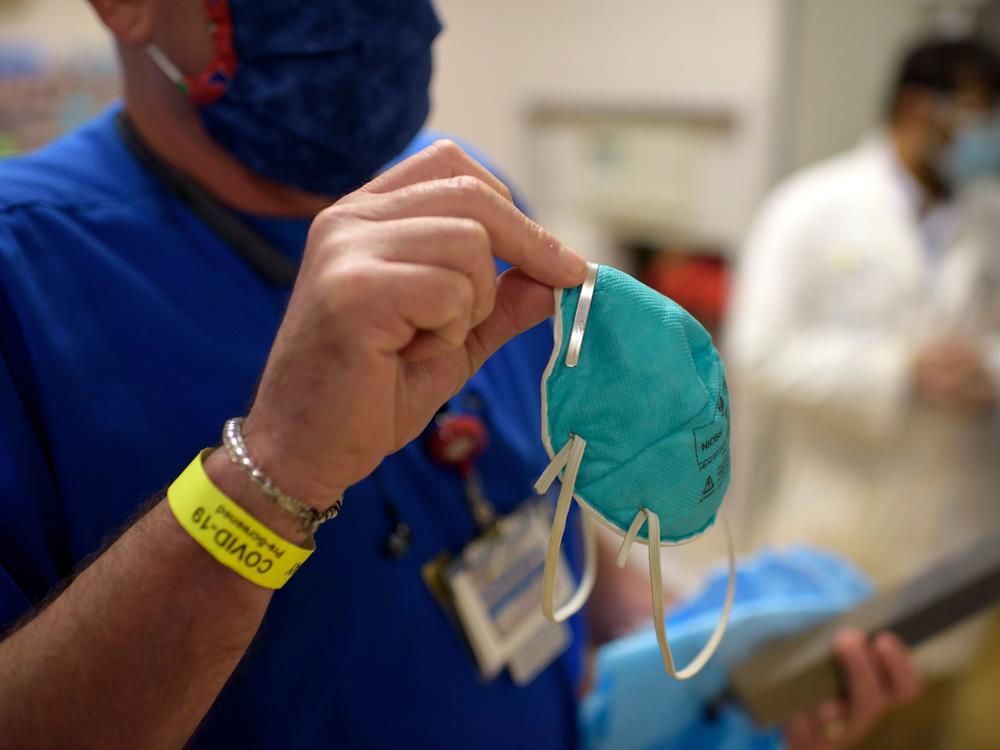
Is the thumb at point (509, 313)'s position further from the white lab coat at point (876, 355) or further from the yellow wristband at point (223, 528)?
the white lab coat at point (876, 355)

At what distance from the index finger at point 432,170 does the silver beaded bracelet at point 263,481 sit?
177 mm

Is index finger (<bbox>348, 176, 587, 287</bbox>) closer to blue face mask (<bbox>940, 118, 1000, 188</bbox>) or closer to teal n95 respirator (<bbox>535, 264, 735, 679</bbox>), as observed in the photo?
teal n95 respirator (<bbox>535, 264, 735, 679</bbox>)

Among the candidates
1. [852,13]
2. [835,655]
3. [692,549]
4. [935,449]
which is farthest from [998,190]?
[692,549]

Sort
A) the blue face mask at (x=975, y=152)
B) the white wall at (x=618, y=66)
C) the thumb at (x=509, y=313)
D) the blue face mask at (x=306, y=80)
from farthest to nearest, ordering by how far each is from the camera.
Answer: the white wall at (x=618, y=66), the blue face mask at (x=975, y=152), the blue face mask at (x=306, y=80), the thumb at (x=509, y=313)

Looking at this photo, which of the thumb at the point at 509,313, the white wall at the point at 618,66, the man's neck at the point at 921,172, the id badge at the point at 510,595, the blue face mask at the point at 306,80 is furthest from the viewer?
the white wall at the point at 618,66

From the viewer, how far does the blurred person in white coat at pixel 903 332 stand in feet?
5.79

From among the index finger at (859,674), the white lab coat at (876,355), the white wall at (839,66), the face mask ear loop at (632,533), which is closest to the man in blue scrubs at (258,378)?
the face mask ear loop at (632,533)

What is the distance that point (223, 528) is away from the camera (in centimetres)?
49

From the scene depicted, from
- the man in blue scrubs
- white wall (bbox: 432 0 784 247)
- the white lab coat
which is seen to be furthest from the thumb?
white wall (bbox: 432 0 784 247)

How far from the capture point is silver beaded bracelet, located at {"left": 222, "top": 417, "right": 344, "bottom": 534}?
1.62 feet

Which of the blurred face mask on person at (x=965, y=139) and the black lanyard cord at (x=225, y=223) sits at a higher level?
the black lanyard cord at (x=225, y=223)

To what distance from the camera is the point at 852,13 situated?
7.70 ft

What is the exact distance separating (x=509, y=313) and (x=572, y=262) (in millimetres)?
66

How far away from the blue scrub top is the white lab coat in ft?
4.00
